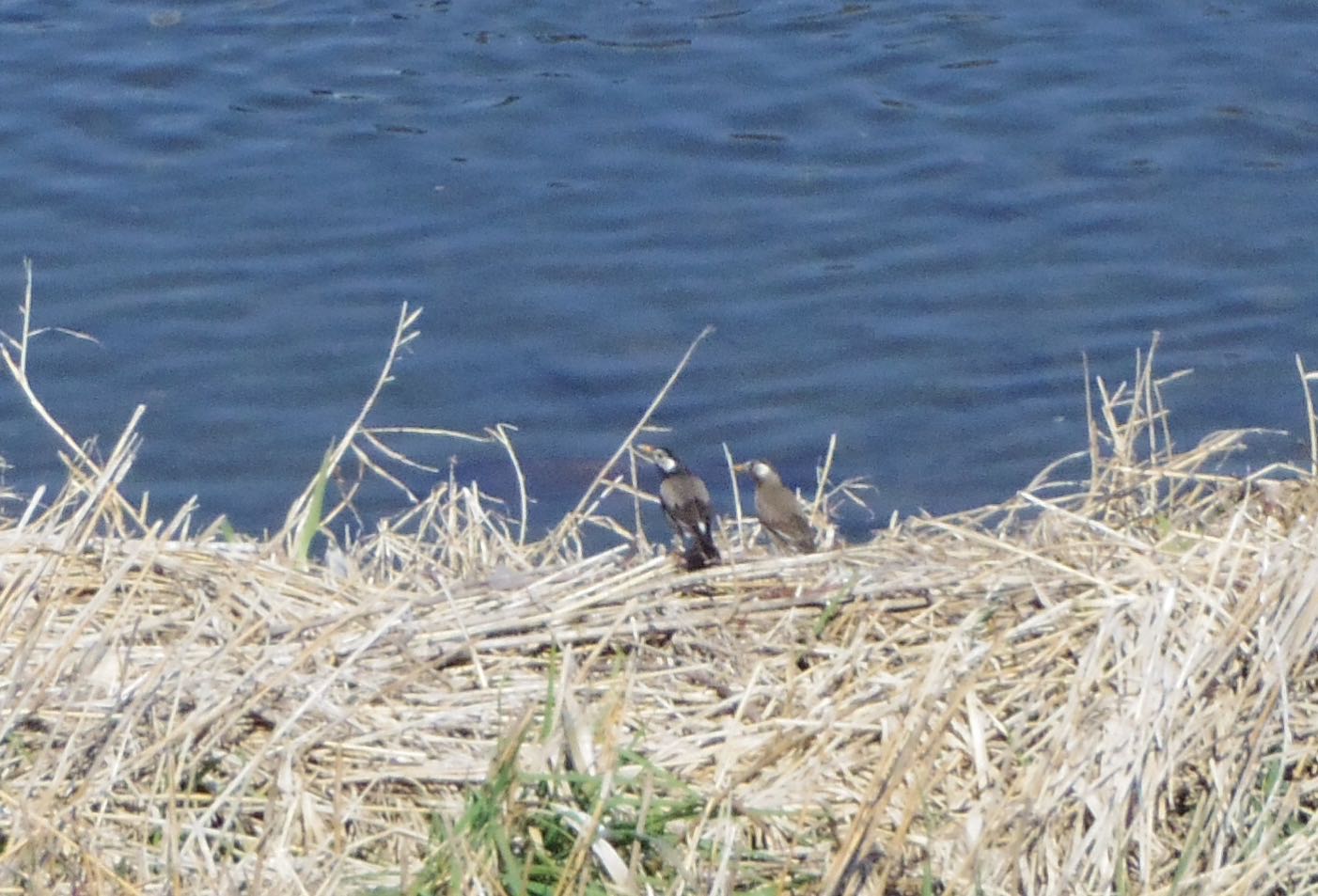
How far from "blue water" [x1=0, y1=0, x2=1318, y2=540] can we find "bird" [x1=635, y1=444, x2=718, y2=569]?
10.2ft

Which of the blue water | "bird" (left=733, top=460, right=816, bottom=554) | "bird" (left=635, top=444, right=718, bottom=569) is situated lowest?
the blue water

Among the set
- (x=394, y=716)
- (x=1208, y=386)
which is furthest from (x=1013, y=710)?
(x=1208, y=386)

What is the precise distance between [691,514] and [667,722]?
45.8 inches

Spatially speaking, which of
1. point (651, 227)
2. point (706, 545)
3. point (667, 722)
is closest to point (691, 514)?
point (706, 545)

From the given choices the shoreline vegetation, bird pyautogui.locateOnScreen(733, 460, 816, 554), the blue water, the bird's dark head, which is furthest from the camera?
the blue water

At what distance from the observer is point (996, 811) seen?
455 cm

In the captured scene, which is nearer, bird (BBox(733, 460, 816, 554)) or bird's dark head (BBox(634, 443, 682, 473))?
bird (BBox(733, 460, 816, 554))

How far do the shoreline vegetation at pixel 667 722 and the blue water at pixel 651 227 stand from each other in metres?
4.03

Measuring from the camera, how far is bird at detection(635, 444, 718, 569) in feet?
18.3

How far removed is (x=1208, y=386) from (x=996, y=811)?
20.0 feet

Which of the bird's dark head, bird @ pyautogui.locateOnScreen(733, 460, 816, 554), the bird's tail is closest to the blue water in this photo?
the bird's dark head

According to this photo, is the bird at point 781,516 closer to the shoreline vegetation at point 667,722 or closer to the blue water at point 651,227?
the shoreline vegetation at point 667,722

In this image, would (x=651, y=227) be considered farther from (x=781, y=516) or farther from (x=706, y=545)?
(x=706, y=545)

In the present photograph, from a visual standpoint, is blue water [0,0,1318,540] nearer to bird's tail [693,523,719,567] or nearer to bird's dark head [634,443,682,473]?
bird's dark head [634,443,682,473]
